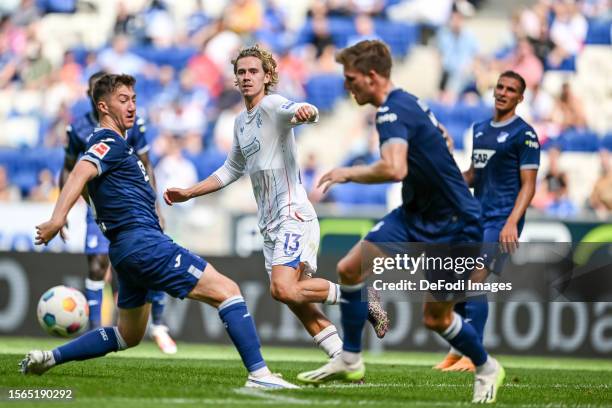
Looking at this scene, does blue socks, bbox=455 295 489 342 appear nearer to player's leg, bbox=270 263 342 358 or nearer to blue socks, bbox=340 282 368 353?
player's leg, bbox=270 263 342 358

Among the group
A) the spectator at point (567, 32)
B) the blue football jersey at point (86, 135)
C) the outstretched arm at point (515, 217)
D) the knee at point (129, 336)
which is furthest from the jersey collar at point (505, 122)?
the spectator at point (567, 32)

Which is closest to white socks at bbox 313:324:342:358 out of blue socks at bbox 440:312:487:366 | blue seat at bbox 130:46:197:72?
blue socks at bbox 440:312:487:366

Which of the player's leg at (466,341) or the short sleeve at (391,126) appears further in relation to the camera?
the player's leg at (466,341)

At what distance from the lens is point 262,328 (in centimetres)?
1427

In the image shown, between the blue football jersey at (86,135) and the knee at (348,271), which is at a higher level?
the blue football jersey at (86,135)

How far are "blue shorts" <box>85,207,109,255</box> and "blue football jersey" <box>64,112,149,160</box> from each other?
671 millimetres

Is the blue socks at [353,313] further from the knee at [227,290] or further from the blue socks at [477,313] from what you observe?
the blue socks at [477,313]

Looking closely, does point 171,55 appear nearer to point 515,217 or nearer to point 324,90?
point 324,90

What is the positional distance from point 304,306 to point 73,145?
3.59m

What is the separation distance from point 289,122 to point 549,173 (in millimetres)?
9716

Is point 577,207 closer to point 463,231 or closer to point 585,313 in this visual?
point 585,313

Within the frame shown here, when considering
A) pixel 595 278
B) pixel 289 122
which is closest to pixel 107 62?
pixel 595 278

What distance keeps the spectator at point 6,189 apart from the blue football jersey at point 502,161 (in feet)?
35.9

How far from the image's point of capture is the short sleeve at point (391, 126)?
7254mm
